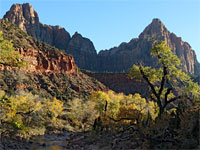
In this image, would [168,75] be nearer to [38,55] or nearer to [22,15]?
[38,55]

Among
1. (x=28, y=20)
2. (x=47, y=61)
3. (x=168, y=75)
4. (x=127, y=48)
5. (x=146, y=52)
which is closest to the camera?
(x=168, y=75)

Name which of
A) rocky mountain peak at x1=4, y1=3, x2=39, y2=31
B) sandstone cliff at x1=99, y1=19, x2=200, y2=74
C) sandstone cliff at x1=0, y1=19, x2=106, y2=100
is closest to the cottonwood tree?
sandstone cliff at x1=0, y1=19, x2=106, y2=100

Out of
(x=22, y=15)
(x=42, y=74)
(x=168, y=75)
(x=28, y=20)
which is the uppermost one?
(x=22, y=15)

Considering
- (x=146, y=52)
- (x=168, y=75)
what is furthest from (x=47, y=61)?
(x=146, y=52)

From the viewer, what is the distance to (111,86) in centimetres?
12106

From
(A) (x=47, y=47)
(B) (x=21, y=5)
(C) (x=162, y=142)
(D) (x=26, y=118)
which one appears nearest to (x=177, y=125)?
(C) (x=162, y=142)

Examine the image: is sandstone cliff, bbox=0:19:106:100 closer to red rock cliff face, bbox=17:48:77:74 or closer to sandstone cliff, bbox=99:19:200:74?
red rock cliff face, bbox=17:48:77:74

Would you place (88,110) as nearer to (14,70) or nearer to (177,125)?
(177,125)

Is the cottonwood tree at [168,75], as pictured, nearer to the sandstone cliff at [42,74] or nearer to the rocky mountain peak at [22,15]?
the sandstone cliff at [42,74]

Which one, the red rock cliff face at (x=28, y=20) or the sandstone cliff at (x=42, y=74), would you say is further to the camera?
the red rock cliff face at (x=28, y=20)

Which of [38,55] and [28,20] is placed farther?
[28,20]

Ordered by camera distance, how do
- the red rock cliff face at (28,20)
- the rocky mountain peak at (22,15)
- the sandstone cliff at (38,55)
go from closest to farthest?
1. the sandstone cliff at (38,55)
2. the rocky mountain peak at (22,15)
3. the red rock cliff face at (28,20)

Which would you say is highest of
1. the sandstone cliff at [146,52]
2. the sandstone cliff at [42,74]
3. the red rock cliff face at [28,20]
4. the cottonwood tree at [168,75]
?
the red rock cliff face at [28,20]

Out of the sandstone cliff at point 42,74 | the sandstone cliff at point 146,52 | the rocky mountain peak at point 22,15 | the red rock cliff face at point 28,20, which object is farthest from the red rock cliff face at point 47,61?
the sandstone cliff at point 146,52
